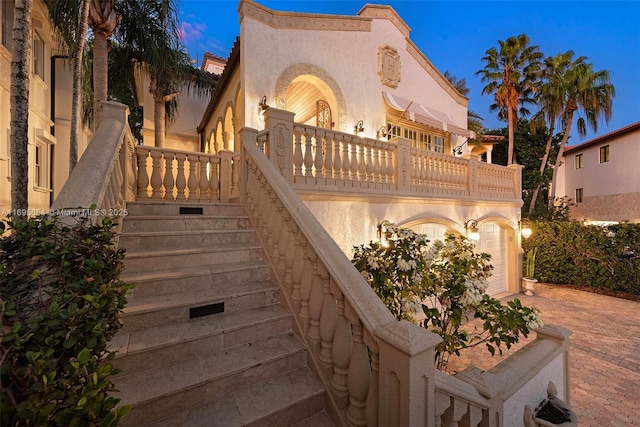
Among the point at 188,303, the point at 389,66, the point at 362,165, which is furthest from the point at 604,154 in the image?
the point at 188,303

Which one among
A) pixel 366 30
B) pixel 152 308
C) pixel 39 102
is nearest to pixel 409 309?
pixel 152 308

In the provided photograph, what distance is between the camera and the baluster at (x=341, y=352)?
200cm

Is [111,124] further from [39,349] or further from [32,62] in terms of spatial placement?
[32,62]

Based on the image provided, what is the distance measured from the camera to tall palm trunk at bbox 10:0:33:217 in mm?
4164

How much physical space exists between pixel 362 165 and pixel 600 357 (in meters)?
5.86

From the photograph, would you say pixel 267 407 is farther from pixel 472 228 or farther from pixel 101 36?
pixel 101 36

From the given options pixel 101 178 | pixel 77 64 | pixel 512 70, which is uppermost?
pixel 512 70

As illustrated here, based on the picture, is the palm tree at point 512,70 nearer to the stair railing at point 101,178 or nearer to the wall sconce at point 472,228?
the wall sconce at point 472,228

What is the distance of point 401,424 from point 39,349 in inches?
69.3

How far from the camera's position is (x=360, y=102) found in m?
8.26

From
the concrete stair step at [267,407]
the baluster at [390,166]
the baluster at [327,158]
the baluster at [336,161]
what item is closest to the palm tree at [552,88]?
the baluster at [390,166]

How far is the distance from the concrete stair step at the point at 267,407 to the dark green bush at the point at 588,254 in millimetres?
12120

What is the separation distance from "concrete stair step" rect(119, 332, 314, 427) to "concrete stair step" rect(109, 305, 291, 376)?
0.21ft

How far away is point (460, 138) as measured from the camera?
36.4ft
